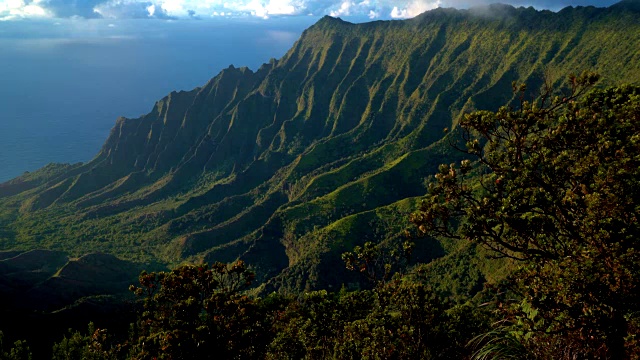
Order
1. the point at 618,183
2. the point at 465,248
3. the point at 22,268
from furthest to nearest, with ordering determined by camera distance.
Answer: the point at 22,268 → the point at 465,248 → the point at 618,183

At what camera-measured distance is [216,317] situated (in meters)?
24.7

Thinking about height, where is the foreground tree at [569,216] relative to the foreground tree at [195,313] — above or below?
above

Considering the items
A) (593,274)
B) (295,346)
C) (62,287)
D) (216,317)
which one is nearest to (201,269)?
(216,317)

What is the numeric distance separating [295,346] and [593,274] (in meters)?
24.9

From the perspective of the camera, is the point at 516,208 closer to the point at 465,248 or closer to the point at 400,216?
the point at 465,248

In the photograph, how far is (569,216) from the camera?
19250mm

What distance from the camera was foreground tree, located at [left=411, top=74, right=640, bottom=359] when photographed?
1520 cm

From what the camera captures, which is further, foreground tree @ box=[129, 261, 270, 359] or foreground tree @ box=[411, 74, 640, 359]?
foreground tree @ box=[129, 261, 270, 359]

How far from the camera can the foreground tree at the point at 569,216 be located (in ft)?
49.9

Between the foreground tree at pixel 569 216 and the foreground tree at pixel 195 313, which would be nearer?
the foreground tree at pixel 569 216

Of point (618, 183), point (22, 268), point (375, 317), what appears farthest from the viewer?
point (22, 268)

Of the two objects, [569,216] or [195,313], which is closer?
[569,216]

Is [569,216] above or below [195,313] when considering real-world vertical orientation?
above

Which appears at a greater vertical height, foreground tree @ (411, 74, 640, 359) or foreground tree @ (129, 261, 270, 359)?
foreground tree @ (411, 74, 640, 359)
